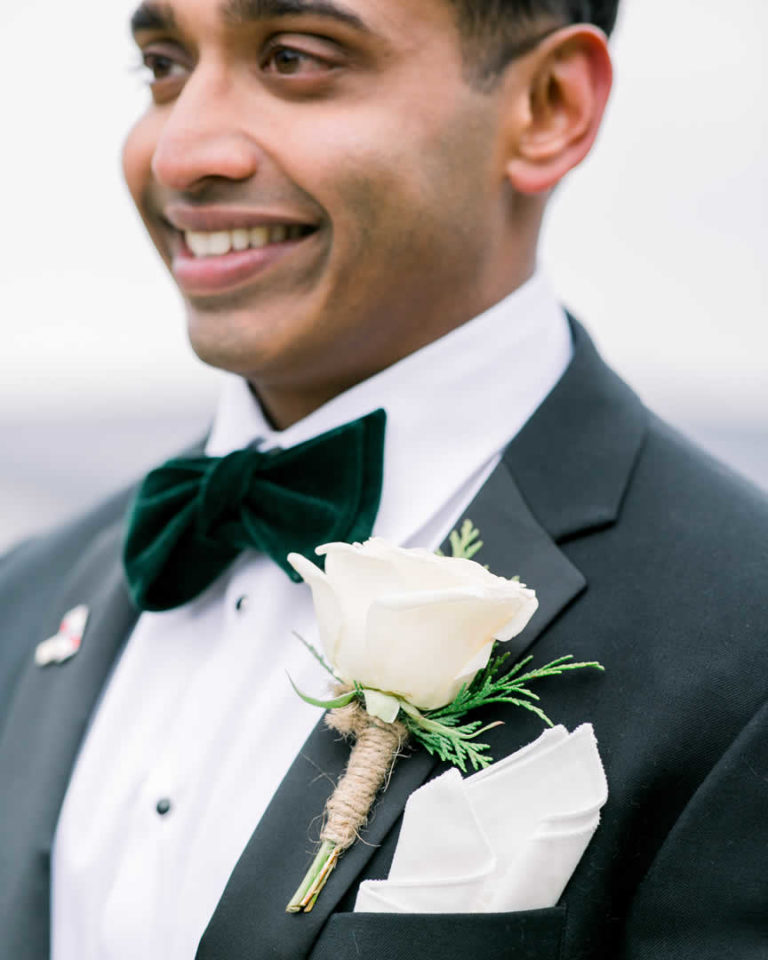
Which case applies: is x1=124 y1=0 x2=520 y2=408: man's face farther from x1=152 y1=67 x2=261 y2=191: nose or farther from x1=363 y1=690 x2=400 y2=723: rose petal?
x1=363 y1=690 x2=400 y2=723: rose petal

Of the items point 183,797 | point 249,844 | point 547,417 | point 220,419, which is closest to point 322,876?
point 249,844

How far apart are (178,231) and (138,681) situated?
28.2 inches

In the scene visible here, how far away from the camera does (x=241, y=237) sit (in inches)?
68.1

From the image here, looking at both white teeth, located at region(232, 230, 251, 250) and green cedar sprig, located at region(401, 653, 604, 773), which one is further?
white teeth, located at region(232, 230, 251, 250)

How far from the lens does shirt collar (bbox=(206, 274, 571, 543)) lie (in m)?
1.74

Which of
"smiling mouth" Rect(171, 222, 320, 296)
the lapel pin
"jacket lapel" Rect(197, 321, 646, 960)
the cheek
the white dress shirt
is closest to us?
"jacket lapel" Rect(197, 321, 646, 960)

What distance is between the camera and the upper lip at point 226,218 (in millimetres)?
1668

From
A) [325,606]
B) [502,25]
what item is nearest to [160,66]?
[502,25]

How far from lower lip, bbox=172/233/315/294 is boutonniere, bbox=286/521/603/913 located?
0.52 m

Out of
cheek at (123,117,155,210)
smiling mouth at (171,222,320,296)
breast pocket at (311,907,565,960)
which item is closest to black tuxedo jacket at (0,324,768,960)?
breast pocket at (311,907,565,960)

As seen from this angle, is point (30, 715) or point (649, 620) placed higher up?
point (649, 620)

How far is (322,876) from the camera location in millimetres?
1383

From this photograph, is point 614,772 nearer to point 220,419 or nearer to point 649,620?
point 649,620

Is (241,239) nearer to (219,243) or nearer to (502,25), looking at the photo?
(219,243)
